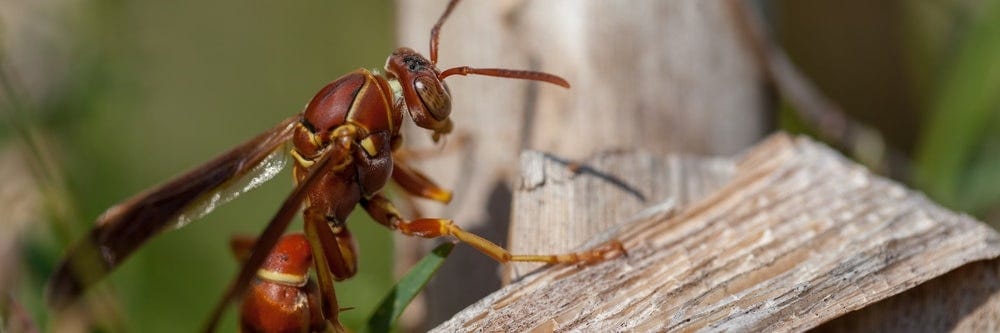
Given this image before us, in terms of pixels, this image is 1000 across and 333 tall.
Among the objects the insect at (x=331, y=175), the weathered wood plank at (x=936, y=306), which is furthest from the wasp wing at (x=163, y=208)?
the weathered wood plank at (x=936, y=306)

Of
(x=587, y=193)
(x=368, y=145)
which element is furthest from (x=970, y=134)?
(x=368, y=145)

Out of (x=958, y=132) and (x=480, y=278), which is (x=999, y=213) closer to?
(x=958, y=132)

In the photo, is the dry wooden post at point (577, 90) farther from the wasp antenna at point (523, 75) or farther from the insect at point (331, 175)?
the wasp antenna at point (523, 75)

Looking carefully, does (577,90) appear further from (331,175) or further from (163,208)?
(163,208)

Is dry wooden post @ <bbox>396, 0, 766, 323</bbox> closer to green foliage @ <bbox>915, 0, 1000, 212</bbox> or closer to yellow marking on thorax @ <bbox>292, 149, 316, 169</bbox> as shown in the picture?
yellow marking on thorax @ <bbox>292, 149, 316, 169</bbox>

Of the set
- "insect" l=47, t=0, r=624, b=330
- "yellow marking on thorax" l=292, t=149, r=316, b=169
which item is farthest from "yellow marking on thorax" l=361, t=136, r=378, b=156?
"yellow marking on thorax" l=292, t=149, r=316, b=169
